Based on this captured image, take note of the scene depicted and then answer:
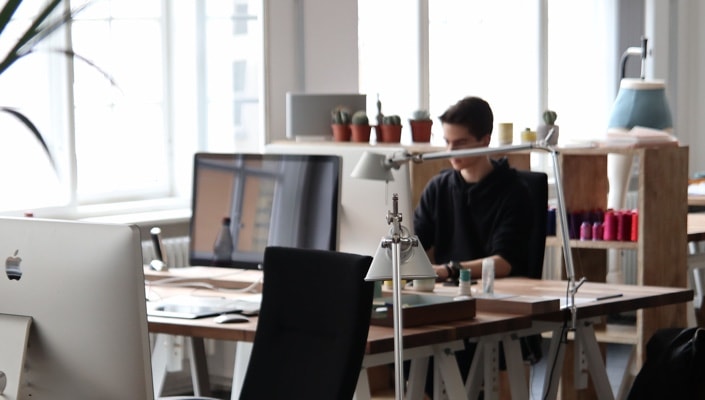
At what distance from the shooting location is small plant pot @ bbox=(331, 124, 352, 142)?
524 cm

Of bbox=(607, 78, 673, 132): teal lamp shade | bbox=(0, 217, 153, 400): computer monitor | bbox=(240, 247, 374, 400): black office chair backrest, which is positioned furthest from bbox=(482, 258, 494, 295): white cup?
bbox=(607, 78, 673, 132): teal lamp shade

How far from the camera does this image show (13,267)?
6.50 feet

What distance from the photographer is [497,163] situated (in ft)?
13.9

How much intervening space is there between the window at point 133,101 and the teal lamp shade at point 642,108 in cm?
171

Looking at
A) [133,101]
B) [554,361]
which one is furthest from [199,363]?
[133,101]

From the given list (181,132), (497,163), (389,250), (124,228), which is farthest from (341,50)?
(124,228)

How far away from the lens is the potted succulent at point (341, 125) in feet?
17.2

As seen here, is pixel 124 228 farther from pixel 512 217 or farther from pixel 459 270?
pixel 512 217

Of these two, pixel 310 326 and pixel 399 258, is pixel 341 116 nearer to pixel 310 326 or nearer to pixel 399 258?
pixel 310 326

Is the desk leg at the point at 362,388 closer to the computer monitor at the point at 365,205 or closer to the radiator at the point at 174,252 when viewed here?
the computer monitor at the point at 365,205

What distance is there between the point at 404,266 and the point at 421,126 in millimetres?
2879

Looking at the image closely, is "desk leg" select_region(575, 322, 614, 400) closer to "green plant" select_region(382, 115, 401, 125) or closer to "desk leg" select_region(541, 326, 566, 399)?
"desk leg" select_region(541, 326, 566, 399)

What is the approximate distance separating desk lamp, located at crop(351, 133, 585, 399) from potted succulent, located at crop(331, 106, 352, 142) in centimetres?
175

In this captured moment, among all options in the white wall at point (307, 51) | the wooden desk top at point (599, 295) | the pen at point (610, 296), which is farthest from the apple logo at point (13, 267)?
the white wall at point (307, 51)
